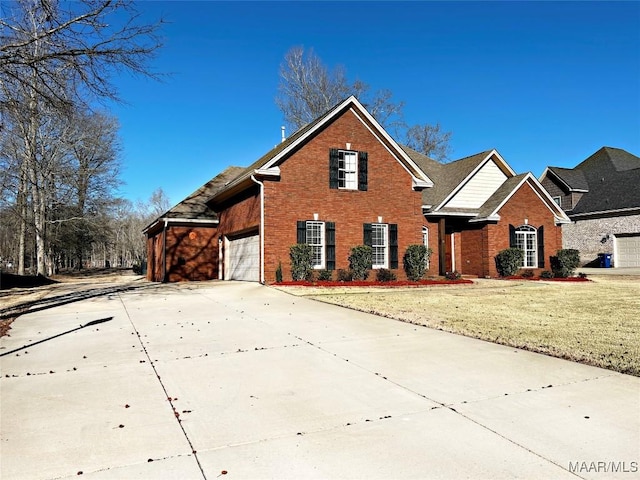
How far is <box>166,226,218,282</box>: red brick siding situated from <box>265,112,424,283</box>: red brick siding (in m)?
6.27

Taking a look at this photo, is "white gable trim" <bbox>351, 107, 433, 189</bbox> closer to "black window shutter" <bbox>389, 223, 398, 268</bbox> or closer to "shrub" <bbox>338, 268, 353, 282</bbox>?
"black window shutter" <bbox>389, 223, 398, 268</bbox>

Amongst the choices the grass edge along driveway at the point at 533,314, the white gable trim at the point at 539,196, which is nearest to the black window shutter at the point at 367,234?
the grass edge along driveway at the point at 533,314

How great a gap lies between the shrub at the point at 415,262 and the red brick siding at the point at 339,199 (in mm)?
304

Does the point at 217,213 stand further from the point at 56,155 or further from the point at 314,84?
the point at 314,84

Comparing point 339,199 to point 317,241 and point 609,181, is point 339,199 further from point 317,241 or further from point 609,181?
point 609,181

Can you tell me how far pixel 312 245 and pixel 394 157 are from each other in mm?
5622

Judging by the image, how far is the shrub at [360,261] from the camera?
1806 cm

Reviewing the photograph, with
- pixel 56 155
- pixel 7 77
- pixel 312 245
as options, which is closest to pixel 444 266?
pixel 312 245

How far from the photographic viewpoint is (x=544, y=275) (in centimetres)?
2133

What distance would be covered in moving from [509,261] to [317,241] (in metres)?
9.60

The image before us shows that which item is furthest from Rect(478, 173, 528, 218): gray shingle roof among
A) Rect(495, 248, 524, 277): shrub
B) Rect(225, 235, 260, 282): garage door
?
Rect(225, 235, 260, 282): garage door

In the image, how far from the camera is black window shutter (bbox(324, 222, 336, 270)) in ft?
58.9

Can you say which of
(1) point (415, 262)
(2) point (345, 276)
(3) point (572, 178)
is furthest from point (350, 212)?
(3) point (572, 178)

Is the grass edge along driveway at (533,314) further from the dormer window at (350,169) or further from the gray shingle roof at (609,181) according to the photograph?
the gray shingle roof at (609,181)
